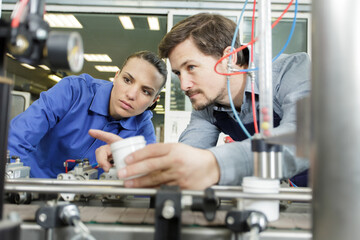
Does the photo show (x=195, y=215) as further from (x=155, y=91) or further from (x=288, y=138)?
(x=155, y=91)

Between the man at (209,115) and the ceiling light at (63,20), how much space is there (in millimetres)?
2571

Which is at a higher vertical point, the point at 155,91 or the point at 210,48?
the point at 210,48

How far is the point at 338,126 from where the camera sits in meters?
0.30

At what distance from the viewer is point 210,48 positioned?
1.34 metres

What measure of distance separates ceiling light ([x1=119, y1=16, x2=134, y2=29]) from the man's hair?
2194mm

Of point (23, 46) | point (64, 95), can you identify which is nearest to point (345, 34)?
point (23, 46)

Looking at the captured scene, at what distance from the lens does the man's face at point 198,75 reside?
1.34 m

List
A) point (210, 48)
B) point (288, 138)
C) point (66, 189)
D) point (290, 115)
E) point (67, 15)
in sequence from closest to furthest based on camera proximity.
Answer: point (288, 138), point (66, 189), point (290, 115), point (210, 48), point (67, 15)

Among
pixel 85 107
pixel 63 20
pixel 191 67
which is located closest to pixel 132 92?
pixel 85 107

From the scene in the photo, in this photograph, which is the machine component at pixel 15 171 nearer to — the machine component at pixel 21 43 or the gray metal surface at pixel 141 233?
the gray metal surface at pixel 141 233

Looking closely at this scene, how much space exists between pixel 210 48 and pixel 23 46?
1051mm

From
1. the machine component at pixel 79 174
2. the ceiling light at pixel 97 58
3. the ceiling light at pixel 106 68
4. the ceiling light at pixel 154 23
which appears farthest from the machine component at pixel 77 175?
the ceiling light at pixel 106 68

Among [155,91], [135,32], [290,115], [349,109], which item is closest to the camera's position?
[349,109]

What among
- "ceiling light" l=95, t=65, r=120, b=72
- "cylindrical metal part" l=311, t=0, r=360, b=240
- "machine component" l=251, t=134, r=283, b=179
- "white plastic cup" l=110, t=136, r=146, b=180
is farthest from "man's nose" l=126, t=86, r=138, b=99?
"ceiling light" l=95, t=65, r=120, b=72
